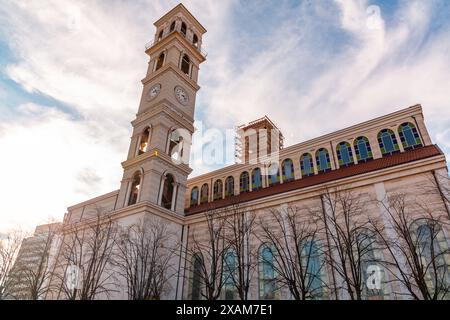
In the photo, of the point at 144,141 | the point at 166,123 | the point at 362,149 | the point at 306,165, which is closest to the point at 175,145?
the point at 166,123

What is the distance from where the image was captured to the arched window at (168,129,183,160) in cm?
3484

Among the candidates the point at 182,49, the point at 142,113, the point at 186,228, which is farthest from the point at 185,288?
the point at 182,49

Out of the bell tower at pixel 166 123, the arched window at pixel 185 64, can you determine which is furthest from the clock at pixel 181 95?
the arched window at pixel 185 64

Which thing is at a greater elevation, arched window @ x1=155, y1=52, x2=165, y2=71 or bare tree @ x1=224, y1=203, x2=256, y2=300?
arched window @ x1=155, y1=52, x2=165, y2=71

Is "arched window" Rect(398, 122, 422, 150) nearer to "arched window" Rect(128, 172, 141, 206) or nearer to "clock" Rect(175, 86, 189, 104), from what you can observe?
"clock" Rect(175, 86, 189, 104)

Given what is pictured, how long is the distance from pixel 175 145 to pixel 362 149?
21.9 metres

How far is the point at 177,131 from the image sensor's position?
35781 millimetres

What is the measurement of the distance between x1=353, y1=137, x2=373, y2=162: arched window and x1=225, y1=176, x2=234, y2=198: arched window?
1558cm

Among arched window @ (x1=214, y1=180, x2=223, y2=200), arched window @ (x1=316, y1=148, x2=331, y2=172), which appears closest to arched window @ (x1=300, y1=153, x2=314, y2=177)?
arched window @ (x1=316, y1=148, x2=331, y2=172)

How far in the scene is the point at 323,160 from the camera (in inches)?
1191
